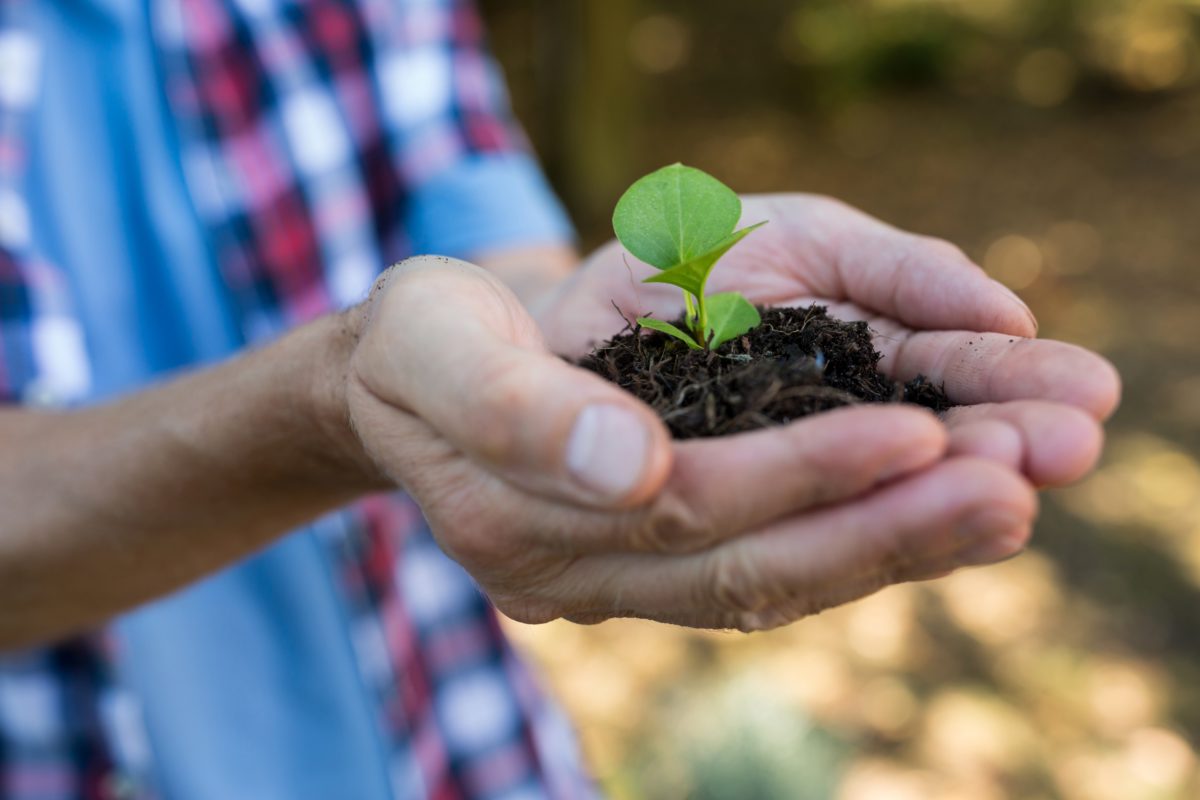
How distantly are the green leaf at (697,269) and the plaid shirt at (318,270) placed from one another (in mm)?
976

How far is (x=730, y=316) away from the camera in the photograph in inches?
59.2

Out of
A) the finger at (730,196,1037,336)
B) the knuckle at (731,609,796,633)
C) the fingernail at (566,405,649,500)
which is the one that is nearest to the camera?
the fingernail at (566,405,649,500)

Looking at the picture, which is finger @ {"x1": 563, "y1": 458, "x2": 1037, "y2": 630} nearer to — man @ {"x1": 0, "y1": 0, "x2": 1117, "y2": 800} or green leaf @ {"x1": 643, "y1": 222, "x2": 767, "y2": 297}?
man @ {"x1": 0, "y1": 0, "x2": 1117, "y2": 800}

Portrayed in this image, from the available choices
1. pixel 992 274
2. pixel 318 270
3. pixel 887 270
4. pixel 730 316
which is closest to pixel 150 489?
pixel 318 270

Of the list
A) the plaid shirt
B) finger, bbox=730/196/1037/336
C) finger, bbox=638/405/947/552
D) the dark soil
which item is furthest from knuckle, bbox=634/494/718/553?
the plaid shirt

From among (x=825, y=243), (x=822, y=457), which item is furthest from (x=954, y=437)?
(x=825, y=243)

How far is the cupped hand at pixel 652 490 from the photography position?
1.00 meters

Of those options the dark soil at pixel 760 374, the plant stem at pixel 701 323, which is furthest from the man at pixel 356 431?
the plant stem at pixel 701 323

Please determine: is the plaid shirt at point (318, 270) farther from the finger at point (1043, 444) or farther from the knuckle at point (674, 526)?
the finger at point (1043, 444)

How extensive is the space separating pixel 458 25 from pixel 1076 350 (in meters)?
1.74

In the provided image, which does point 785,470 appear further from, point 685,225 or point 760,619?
point 685,225

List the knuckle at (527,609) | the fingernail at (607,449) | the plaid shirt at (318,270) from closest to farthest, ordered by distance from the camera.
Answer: the fingernail at (607,449) → the knuckle at (527,609) → the plaid shirt at (318,270)

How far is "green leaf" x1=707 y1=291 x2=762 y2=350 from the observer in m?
1.50

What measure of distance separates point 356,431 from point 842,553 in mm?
639
